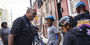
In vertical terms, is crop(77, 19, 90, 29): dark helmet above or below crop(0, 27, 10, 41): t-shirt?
above

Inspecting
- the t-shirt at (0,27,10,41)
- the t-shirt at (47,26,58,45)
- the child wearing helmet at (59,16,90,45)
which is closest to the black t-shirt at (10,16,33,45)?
the t-shirt at (47,26,58,45)

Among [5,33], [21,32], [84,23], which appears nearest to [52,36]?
[21,32]

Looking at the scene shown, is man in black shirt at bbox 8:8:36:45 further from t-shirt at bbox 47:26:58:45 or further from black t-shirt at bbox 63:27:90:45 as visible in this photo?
black t-shirt at bbox 63:27:90:45

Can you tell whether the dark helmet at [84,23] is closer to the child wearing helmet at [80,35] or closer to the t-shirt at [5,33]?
the child wearing helmet at [80,35]

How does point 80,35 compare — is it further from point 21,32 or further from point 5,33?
point 5,33

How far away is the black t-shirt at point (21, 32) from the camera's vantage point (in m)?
2.93

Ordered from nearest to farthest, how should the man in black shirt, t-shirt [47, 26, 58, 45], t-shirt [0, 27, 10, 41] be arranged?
the man in black shirt < t-shirt [47, 26, 58, 45] < t-shirt [0, 27, 10, 41]

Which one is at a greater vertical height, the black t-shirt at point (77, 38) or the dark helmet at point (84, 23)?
the dark helmet at point (84, 23)

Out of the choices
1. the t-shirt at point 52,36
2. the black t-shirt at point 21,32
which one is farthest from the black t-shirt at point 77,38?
the t-shirt at point 52,36

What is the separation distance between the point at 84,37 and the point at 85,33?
0.19 feet

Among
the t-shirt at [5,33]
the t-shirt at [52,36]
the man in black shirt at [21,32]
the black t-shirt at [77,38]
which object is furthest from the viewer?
the t-shirt at [5,33]

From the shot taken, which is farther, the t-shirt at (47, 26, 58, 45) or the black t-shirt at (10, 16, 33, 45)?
the t-shirt at (47, 26, 58, 45)

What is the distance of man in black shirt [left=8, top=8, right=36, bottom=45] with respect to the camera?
9.59 ft

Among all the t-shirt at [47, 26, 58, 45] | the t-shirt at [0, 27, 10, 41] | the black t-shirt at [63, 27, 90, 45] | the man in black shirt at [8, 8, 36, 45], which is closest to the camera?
the black t-shirt at [63, 27, 90, 45]
